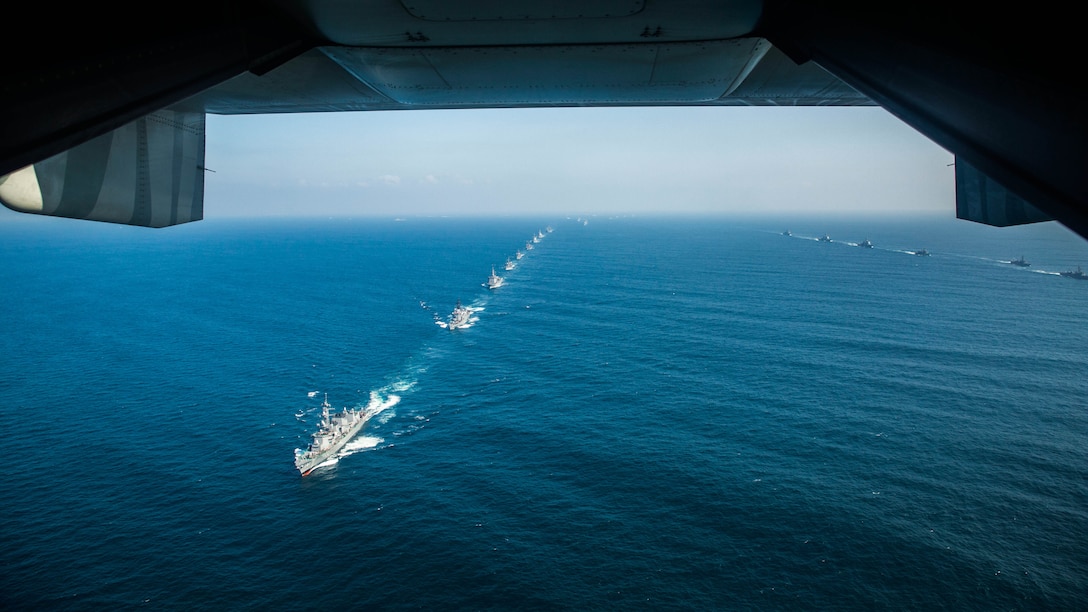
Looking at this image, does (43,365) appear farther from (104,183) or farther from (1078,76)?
(1078,76)

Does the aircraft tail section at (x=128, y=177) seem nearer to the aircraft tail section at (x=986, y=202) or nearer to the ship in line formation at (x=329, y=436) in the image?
the aircraft tail section at (x=986, y=202)

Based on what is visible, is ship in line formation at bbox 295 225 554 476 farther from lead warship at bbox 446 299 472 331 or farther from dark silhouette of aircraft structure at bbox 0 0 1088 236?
dark silhouette of aircraft structure at bbox 0 0 1088 236

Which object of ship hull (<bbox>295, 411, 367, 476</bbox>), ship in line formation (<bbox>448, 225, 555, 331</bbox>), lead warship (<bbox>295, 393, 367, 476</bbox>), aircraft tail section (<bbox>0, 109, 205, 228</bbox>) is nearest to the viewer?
aircraft tail section (<bbox>0, 109, 205, 228</bbox>)

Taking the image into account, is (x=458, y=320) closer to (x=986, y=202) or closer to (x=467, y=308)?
(x=467, y=308)

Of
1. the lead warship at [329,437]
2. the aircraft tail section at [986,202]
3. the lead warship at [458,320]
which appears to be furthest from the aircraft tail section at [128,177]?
the lead warship at [458,320]

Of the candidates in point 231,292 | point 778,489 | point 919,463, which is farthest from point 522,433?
point 231,292

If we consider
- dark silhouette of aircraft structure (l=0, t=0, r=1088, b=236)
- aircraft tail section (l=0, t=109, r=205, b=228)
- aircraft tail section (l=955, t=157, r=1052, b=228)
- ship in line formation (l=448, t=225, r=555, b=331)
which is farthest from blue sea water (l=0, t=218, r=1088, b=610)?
dark silhouette of aircraft structure (l=0, t=0, r=1088, b=236)

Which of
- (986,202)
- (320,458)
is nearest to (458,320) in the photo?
(320,458)
